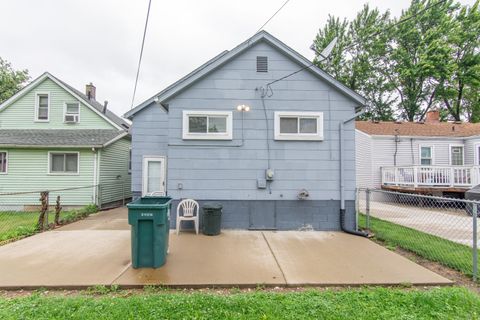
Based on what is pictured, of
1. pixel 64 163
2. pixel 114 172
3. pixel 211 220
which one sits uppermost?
pixel 64 163

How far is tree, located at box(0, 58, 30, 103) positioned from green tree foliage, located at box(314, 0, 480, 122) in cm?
2983

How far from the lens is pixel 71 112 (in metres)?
12.6

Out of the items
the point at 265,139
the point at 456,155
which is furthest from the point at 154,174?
the point at 456,155

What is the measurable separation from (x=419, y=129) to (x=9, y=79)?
116 ft

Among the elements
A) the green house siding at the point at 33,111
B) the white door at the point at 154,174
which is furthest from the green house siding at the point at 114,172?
the white door at the point at 154,174

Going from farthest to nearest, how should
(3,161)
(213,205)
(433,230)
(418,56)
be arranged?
(418,56)
(3,161)
(433,230)
(213,205)

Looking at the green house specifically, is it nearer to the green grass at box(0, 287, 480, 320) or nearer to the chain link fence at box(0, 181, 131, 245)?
the chain link fence at box(0, 181, 131, 245)

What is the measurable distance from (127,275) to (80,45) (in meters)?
12.9

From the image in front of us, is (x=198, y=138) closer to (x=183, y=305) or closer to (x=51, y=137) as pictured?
(x=183, y=305)

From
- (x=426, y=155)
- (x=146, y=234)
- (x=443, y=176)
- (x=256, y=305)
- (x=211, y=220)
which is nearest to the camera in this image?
(x=256, y=305)

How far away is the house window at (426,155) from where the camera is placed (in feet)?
49.4

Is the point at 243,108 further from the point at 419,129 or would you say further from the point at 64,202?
the point at 419,129

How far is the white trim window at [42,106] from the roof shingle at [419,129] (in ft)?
57.1

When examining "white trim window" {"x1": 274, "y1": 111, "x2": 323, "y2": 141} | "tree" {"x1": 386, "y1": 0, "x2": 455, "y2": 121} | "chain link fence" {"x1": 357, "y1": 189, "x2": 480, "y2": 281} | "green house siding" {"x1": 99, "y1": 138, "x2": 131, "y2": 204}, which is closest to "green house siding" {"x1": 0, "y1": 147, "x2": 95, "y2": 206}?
"green house siding" {"x1": 99, "y1": 138, "x2": 131, "y2": 204}
